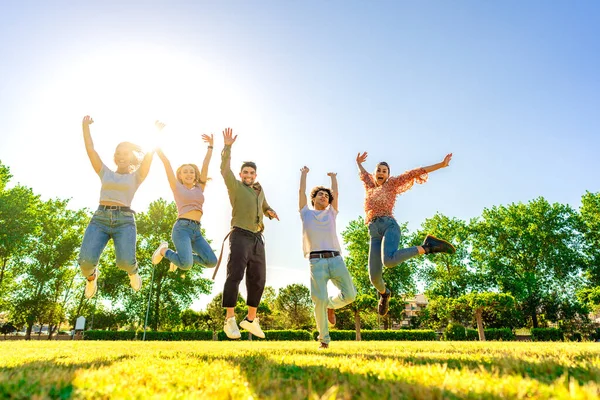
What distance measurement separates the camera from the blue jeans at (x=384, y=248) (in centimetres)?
629

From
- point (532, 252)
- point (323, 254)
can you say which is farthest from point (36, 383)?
point (532, 252)

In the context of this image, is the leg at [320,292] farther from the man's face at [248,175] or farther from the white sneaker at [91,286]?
the white sneaker at [91,286]

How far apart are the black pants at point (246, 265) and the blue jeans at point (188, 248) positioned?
76 centimetres

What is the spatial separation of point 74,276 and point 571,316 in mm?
55248

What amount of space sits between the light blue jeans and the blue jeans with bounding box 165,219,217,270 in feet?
6.27

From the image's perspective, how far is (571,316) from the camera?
3953cm

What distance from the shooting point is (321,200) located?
6.46 metres

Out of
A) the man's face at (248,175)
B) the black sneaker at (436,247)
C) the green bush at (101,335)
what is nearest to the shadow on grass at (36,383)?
the man's face at (248,175)

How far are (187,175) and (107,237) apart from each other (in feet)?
5.38

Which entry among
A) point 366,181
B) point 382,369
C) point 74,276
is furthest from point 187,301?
point 382,369

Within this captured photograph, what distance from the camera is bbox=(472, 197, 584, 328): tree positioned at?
3997 centimetres

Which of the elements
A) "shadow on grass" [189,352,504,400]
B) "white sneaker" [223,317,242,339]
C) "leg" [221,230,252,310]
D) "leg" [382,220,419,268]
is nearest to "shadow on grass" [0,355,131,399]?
"shadow on grass" [189,352,504,400]

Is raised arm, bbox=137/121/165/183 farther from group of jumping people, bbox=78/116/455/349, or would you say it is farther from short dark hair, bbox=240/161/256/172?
short dark hair, bbox=240/161/256/172

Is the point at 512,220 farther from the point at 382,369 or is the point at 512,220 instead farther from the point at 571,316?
the point at 382,369
